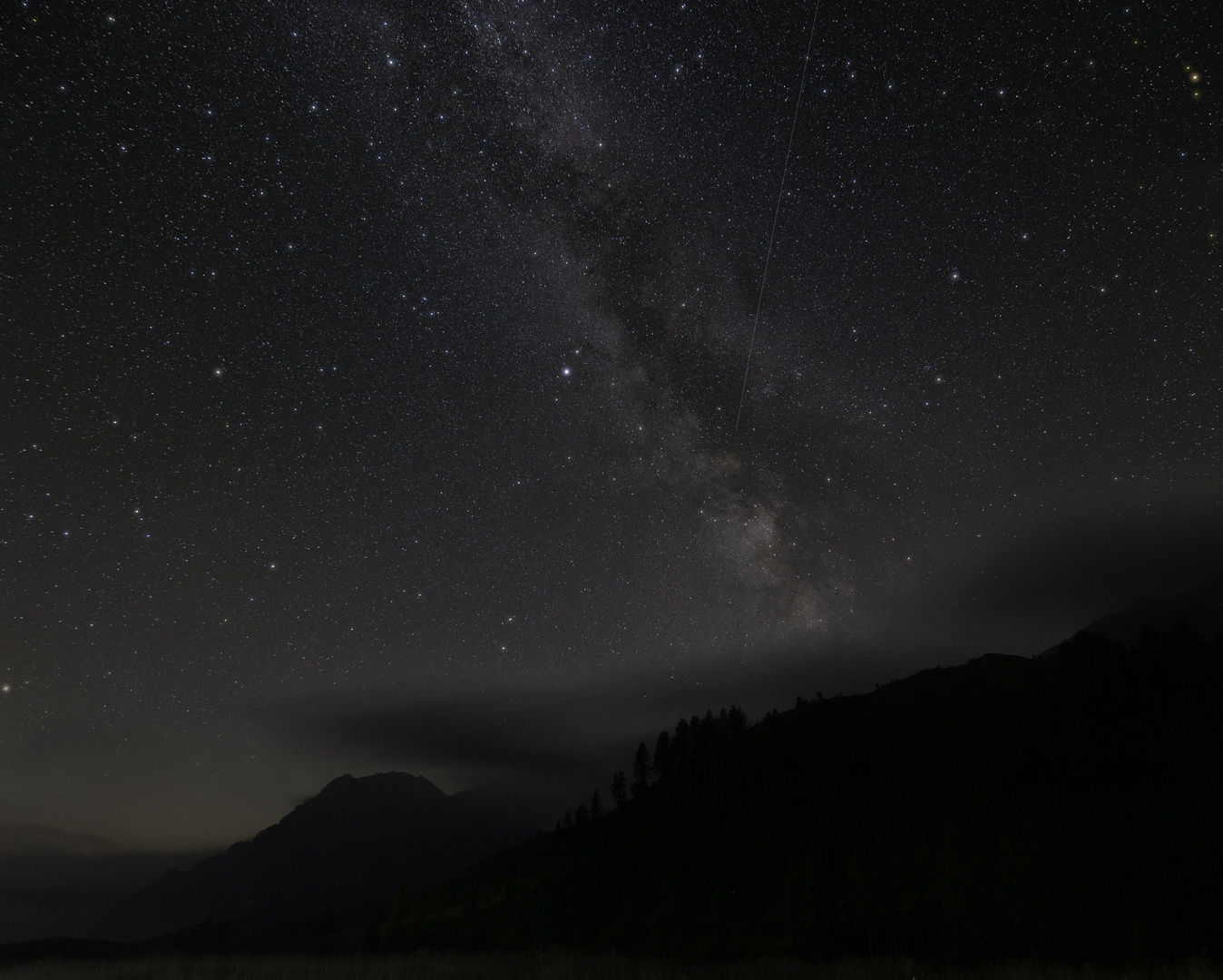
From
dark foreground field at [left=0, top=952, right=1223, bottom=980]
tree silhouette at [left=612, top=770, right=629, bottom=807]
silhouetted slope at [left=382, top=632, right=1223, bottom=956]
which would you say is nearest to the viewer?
dark foreground field at [left=0, top=952, right=1223, bottom=980]

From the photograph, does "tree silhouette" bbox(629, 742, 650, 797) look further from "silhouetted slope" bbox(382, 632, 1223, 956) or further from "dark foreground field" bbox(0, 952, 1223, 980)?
"dark foreground field" bbox(0, 952, 1223, 980)

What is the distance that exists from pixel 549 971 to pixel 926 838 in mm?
45439

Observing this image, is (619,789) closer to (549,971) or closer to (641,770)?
(641,770)

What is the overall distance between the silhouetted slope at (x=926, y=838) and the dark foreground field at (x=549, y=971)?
916cm

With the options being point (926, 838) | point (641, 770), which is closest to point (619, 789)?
point (641, 770)

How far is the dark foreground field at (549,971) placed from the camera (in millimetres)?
9125

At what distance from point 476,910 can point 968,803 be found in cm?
4830

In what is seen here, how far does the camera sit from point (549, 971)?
9.51 m

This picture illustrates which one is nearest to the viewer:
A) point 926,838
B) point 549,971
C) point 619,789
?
point 549,971

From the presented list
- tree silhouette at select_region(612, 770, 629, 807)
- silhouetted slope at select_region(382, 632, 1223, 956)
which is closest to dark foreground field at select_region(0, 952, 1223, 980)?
silhouetted slope at select_region(382, 632, 1223, 956)

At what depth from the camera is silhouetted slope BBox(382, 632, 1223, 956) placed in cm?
2202

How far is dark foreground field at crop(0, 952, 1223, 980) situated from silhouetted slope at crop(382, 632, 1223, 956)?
30.0 feet

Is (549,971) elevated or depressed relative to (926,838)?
elevated

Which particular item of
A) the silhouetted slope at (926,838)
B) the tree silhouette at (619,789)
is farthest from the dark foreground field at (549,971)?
the tree silhouette at (619,789)
